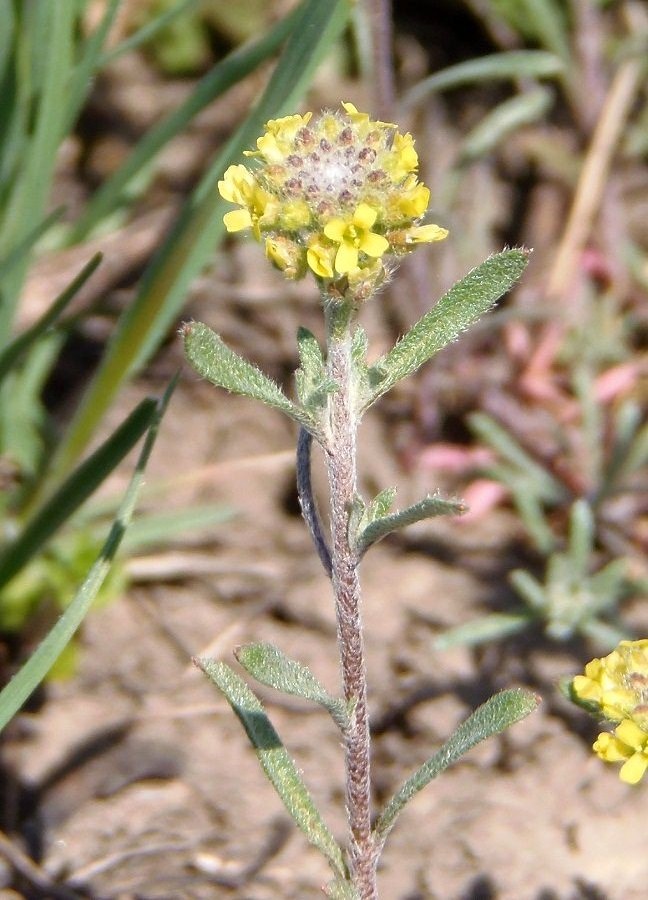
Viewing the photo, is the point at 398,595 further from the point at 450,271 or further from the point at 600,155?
the point at 600,155

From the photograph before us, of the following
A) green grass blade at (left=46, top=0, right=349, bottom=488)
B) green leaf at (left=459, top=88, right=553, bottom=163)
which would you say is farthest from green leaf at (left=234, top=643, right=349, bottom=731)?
green leaf at (left=459, top=88, right=553, bottom=163)

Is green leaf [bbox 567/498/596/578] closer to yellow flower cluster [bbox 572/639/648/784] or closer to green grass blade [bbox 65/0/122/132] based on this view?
yellow flower cluster [bbox 572/639/648/784]

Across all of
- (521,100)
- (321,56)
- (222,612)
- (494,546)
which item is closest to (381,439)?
(494,546)

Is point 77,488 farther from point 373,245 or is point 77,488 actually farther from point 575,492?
point 575,492

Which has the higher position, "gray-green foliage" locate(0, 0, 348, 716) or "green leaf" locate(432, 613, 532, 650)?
"gray-green foliage" locate(0, 0, 348, 716)

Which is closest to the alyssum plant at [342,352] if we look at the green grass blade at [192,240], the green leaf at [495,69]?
the green grass blade at [192,240]

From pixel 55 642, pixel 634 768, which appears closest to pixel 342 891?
pixel 634 768

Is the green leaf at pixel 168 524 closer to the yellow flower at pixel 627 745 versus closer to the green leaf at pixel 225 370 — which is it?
the green leaf at pixel 225 370

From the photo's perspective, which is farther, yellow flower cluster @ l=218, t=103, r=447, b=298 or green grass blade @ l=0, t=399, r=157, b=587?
green grass blade @ l=0, t=399, r=157, b=587
